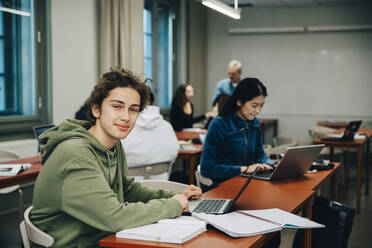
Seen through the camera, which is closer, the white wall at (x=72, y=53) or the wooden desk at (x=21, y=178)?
the wooden desk at (x=21, y=178)

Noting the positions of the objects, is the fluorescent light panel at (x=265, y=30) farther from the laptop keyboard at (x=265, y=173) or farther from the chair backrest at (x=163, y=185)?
the chair backrest at (x=163, y=185)

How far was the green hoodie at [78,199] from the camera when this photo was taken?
164cm

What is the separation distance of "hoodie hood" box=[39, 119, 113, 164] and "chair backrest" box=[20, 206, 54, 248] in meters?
0.26

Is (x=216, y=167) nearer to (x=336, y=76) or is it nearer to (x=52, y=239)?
(x=52, y=239)

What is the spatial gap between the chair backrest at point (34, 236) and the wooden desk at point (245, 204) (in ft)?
0.72

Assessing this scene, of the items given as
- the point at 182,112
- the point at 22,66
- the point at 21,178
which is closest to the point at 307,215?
the point at 21,178

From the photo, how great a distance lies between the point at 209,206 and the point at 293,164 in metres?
1.01

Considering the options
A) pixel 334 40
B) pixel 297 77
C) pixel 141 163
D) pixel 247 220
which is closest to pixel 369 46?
pixel 334 40

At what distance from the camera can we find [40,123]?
199 inches

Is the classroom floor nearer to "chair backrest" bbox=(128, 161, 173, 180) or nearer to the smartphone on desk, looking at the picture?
the smartphone on desk

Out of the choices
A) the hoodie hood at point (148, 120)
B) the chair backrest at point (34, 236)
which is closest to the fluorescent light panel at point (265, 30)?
the hoodie hood at point (148, 120)

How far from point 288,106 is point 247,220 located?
795 centimetres

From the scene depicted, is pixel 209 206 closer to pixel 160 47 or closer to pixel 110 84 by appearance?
pixel 110 84

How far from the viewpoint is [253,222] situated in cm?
183
